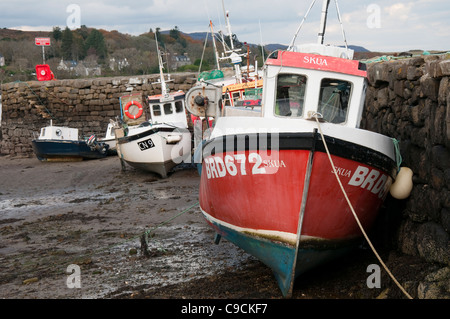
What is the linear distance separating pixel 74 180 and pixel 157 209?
5.67 meters

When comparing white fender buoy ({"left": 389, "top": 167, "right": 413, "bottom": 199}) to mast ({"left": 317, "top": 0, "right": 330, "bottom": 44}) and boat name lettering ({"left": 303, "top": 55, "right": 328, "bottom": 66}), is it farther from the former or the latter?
mast ({"left": 317, "top": 0, "right": 330, "bottom": 44})

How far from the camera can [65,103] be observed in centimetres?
2372

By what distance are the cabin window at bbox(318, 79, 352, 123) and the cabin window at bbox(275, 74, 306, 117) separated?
0.74 ft

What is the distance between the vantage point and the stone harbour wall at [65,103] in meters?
23.1

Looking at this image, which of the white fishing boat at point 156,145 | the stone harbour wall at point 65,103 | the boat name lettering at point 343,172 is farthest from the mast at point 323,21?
the stone harbour wall at point 65,103

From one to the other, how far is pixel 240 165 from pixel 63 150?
47.8 feet

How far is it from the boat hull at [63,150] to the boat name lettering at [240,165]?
1363cm

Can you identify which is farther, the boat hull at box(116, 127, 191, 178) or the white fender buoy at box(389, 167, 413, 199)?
the boat hull at box(116, 127, 191, 178)

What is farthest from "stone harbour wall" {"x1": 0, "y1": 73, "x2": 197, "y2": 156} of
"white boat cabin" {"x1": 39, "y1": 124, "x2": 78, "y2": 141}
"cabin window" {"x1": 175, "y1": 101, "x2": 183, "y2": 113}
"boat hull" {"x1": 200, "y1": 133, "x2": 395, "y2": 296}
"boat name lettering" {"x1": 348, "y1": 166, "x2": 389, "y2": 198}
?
"boat name lettering" {"x1": 348, "y1": 166, "x2": 389, "y2": 198}

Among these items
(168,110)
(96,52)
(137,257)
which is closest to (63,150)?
(168,110)

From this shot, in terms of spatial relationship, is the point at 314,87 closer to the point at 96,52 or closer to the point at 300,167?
the point at 300,167

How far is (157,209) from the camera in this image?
35.2 ft

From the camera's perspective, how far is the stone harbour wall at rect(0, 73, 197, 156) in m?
23.1

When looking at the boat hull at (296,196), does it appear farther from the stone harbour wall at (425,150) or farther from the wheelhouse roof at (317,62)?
the wheelhouse roof at (317,62)
